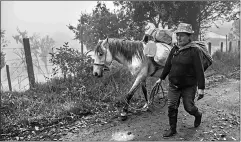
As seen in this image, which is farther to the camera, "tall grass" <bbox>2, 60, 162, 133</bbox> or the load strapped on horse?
"tall grass" <bbox>2, 60, 162, 133</bbox>

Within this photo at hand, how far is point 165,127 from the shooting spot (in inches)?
158

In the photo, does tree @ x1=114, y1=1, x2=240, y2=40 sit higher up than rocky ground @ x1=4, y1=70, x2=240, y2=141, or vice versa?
tree @ x1=114, y1=1, x2=240, y2=40

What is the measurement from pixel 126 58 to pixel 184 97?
1.74m

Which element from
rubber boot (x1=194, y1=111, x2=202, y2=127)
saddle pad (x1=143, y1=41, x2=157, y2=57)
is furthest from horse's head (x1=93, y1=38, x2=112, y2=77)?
rubber boot (x1=194, y1=111, x2=202, y2=127)

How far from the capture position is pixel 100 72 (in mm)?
4395

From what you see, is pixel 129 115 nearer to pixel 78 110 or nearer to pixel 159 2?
pixel 78 110

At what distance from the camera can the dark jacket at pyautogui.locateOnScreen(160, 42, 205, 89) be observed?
308 centimetres

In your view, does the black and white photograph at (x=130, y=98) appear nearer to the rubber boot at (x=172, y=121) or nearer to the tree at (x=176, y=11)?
the rubber boot at (x=172, y=121)

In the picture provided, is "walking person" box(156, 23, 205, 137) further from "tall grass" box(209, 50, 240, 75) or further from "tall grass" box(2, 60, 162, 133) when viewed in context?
"tall grass" box(209, 50, 240, 75)

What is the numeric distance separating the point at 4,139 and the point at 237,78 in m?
8.57

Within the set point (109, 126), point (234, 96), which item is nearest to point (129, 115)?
point (109, 126)

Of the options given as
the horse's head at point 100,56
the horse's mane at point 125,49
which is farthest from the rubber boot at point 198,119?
the horse's head at point 100,56

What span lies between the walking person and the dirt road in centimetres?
44

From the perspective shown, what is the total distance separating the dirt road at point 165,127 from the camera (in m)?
3.62
